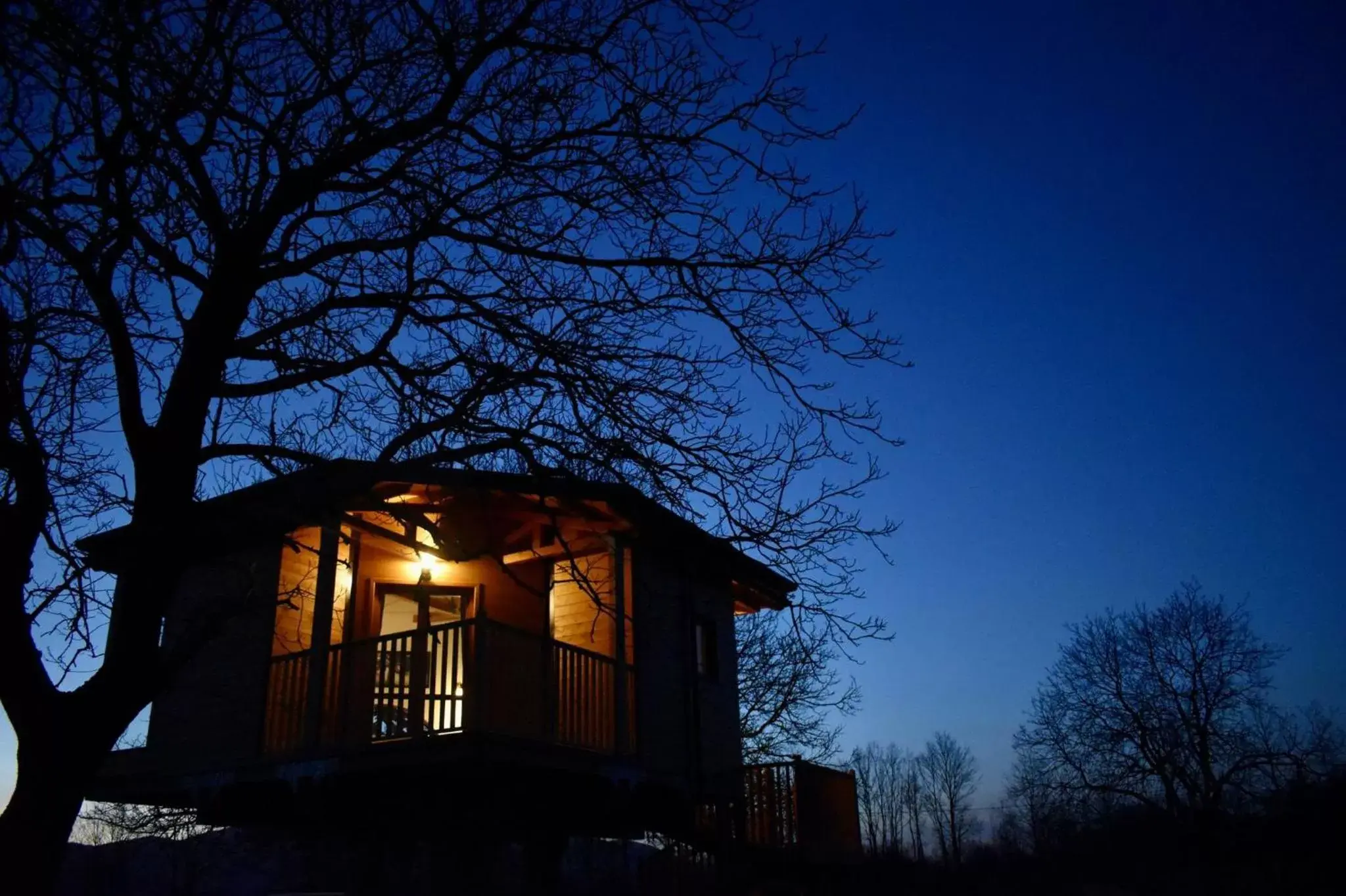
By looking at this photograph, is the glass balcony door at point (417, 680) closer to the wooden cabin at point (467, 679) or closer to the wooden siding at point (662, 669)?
the wooden cabin at point (467, 679)

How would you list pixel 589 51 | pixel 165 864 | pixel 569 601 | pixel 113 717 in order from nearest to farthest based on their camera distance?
pixel 113 717 < pixel 589 51 < pixel 569 601 < pixel 165 864

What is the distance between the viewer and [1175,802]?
4075cm

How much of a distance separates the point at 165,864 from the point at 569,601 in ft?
77.3

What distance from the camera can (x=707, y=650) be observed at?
1705 cm

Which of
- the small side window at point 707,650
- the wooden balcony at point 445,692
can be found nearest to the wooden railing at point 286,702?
the wooden balcony at point 445,692

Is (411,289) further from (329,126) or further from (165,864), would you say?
(165,864)

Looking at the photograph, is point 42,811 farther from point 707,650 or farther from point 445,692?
point 707,650

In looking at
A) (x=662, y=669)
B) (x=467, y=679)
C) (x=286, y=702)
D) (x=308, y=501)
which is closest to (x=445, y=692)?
(x=467, y=679)

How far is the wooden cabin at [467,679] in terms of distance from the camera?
11.5 metres

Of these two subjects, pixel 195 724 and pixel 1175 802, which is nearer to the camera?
pixel 195 724

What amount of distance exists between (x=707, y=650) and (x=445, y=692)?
6330mm

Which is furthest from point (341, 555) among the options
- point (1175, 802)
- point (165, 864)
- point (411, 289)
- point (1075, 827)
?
point (1175, 802)

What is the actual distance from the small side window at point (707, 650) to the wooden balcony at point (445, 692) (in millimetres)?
3309

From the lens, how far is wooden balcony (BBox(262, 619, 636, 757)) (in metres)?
11.4
